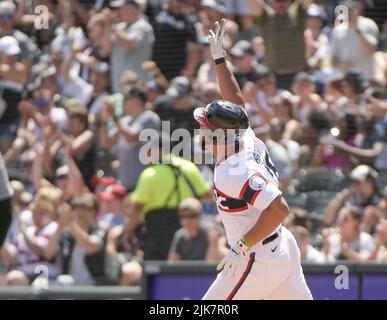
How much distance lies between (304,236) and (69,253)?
218 centimetres

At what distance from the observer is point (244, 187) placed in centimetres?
629

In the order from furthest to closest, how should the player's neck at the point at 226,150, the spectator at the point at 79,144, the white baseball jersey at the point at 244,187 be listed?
the spectator at the point at 79,144 < the player's neck at the point at 226,150 < the white baseball jersey at the point at 244,187

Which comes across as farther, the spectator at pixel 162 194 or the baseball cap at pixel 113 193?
the baseball cap at pixel 113 193

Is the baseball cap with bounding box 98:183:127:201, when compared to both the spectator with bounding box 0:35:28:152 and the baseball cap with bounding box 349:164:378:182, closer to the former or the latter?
the spectator with bounding box 0:35:28:152

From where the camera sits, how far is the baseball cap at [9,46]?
11.8m

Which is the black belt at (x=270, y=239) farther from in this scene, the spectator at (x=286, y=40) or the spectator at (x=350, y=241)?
the spectator at (x=286, y=40)

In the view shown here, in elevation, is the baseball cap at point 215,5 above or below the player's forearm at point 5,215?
above

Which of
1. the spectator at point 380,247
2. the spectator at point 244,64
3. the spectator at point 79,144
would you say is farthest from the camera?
the spectator at point 244,64

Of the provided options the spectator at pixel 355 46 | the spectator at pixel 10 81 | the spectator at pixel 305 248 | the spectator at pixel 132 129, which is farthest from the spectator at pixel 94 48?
the spectator at pixel 305 248

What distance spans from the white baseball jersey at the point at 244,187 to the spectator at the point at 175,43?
5.12m

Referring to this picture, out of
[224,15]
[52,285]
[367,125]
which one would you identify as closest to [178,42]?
[224,15]

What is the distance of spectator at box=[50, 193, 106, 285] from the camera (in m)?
9.79

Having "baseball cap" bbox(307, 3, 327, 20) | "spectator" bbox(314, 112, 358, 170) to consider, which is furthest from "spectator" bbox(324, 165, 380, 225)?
"baseball cap" bbox(307, 3, 327, 20)

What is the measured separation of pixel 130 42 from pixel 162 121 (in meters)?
1.26
